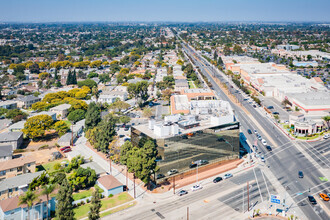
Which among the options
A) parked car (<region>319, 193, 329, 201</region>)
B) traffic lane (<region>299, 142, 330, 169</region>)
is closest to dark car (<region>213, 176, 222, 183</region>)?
parked car (<region>319, 193, 329, 201</region>)

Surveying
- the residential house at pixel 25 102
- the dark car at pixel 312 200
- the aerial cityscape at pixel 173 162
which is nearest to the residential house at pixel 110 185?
the aerial cityscape at pixel 173 162

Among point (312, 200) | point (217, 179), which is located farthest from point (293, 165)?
point (217, 179)

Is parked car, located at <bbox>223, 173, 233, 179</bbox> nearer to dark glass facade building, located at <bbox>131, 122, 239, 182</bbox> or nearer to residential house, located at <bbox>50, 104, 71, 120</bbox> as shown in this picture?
dark glass facade building, located at <bbox>131, 122, 239, 182</bbox>

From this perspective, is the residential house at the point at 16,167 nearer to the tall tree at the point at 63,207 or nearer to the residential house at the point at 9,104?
the tall tree at the point at 63,207

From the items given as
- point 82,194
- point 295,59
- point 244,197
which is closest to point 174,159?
point 244,197

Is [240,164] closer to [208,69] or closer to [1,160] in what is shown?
[1,160]
